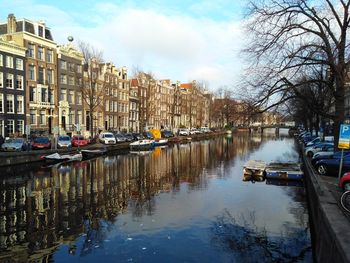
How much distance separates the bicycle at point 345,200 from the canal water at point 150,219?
81.0 inches

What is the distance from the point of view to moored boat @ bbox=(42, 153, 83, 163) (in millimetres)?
34728

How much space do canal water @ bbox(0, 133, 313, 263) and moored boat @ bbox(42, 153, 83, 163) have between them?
278 inches

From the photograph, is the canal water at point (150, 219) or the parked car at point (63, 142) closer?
the canal water at point (150, 219)

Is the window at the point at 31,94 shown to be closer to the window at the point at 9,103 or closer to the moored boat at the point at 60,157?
the window at the point at 9,103

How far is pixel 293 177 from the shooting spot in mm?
25625

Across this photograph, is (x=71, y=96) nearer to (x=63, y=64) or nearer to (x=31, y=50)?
(x=63, y=64)

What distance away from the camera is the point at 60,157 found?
35781 mm

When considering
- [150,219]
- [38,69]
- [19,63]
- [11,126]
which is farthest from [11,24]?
[150,219]

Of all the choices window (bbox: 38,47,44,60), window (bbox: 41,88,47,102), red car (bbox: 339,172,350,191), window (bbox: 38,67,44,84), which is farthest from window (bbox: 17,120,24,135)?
red car (bbox: 339,172,350,191)

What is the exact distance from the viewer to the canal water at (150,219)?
11781 mm

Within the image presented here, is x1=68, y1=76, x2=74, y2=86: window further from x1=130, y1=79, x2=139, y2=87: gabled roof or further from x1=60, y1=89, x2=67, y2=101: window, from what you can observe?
x1=130, y1=79, x2=139, y2=87: gabled roof

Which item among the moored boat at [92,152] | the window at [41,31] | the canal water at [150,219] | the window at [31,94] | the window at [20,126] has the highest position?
the window at [41,31]

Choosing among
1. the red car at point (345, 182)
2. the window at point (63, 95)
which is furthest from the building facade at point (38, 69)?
the red car at point (345, 182)

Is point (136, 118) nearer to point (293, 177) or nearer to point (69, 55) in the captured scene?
point (69, 55)
